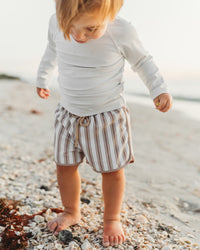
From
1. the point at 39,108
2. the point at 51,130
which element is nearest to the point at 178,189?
the point at 51,130

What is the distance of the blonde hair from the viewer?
1995mm

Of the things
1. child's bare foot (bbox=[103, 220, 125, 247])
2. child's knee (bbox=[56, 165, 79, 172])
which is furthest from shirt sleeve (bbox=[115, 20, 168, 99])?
child's bare foot (bbox=[103, 220, 125, 247])

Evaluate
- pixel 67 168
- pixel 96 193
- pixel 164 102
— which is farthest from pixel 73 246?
pixel 164 102

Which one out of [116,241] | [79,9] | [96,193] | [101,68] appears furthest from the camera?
[96,193]

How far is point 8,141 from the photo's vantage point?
4.91m

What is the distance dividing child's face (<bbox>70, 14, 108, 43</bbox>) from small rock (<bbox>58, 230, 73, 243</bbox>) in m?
1.34

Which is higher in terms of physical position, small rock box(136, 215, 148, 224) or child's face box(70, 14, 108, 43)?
child's face box(70, 14, 108, 43)

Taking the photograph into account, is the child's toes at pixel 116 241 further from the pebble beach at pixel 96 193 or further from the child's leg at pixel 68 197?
the child's leg at pixel 68 197

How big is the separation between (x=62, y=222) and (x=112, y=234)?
394 mm

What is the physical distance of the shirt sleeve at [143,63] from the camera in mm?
2350

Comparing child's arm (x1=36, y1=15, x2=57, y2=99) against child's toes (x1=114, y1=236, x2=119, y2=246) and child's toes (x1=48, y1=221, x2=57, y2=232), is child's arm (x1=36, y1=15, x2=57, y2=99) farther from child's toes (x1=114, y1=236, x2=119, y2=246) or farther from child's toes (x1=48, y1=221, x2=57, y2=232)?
child's toes (x1=114, y1=236, x2=119, y2=246)

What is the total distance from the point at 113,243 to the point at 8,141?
285cm

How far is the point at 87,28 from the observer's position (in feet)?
6.93

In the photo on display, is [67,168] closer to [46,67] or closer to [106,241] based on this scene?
[106,241]
